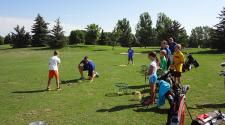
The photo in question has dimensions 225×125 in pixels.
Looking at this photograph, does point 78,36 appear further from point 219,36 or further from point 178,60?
point 178,60

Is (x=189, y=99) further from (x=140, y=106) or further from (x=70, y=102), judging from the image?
(x=70, y=102)

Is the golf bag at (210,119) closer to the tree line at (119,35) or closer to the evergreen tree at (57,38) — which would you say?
the tree line at (119,35)

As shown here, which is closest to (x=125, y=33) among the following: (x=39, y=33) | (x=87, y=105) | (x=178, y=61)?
(x=39, y=33)

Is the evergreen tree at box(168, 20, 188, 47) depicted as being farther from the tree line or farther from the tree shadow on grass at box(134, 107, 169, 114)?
the tree shadow on grass at box(134, 107, 169, 114)

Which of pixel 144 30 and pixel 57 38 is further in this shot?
pixel 144 30

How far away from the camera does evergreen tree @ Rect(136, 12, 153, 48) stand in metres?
99.8

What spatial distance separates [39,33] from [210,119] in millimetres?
78897

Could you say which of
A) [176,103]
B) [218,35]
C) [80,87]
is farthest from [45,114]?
[218,35]

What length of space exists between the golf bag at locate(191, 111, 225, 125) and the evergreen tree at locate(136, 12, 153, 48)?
88.3 metres

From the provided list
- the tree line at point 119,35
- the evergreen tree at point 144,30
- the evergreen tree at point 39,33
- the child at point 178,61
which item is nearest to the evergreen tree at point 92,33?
the tree line at point 119,35

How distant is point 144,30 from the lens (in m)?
102

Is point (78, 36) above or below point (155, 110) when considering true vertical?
above

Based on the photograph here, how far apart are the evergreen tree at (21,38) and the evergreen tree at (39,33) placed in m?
2.79

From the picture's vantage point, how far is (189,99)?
1345 centimetres
